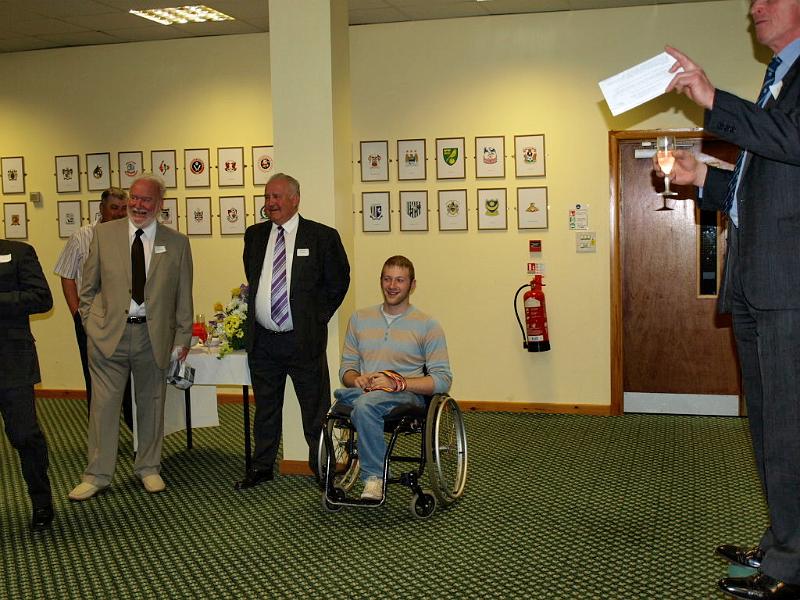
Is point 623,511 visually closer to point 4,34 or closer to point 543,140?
point 543,140

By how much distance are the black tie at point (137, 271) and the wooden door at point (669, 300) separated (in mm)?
3767

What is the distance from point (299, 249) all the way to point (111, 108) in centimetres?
387

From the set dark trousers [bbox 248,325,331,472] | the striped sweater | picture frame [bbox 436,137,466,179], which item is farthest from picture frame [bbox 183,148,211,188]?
the striped sweater

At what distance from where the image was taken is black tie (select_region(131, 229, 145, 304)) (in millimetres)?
4702

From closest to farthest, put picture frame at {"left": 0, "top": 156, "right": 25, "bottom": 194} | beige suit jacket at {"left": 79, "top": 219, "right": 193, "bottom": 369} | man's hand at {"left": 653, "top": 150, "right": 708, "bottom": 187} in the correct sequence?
man's hand at {"left": 653, "top": 150, "right": 708, "bottom": 187}, beige suit jacket at {"left": 79, "top": 219, "right": 193, "bottom": 369}, picture frame at {"left": 0, "top": 156, "right": 25, "bottom": 194}

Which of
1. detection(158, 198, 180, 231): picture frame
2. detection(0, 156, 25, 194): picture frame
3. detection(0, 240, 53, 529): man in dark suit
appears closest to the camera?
detection(0, 240, 53, 529): man in dark suit

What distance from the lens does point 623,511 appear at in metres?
4.31

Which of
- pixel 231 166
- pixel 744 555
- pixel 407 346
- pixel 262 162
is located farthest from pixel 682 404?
pixel 231 166

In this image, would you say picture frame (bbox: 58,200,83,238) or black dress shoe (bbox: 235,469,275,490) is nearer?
black dress shoe (bbox: 235,469,275,490)

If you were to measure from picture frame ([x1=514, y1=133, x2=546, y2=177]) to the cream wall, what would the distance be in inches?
2.5

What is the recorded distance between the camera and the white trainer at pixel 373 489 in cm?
417

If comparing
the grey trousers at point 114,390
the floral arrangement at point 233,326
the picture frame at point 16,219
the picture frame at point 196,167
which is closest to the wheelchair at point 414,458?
the floral arrangement at point 233,326

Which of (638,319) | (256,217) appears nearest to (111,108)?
(256,217)

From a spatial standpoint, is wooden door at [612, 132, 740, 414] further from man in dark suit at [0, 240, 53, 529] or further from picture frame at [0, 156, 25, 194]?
picture frame at [0, 156, 25, 194]
